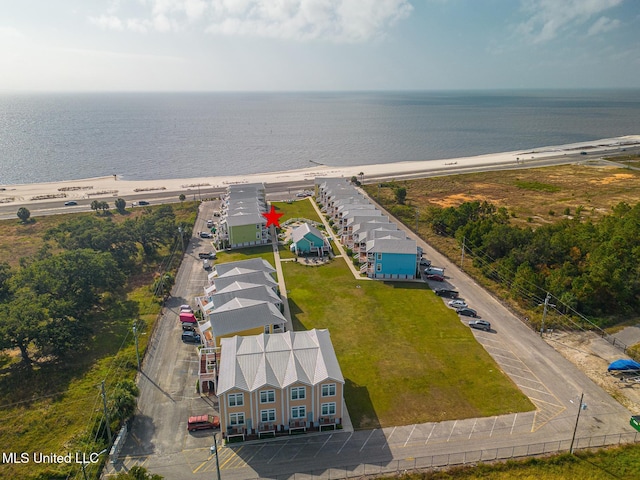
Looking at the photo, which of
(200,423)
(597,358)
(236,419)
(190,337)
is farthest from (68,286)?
(597,358)

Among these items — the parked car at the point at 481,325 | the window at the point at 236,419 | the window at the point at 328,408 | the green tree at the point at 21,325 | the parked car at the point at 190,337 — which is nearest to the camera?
the window at the point at 236,419

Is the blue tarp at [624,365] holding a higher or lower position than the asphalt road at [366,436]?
higher

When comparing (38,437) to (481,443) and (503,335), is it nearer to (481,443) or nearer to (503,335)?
(481,443)

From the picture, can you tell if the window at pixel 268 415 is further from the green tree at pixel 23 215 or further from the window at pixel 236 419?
the green tree at pixel 23 215

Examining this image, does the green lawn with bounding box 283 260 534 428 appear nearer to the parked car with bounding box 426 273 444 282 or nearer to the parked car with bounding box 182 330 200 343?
the parked car with bounding box 426 273 444 282

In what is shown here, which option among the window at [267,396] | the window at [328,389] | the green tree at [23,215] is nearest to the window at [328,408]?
the window at [328,389]

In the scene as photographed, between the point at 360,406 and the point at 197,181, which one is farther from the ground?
the point at 197,181

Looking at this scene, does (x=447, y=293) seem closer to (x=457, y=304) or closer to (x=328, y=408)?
(x=457, y=304)
